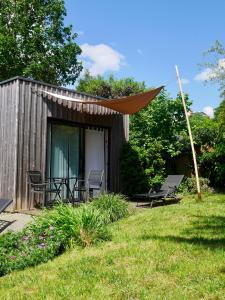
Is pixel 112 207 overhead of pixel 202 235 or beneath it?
overhead

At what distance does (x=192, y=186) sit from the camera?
16.3 meters

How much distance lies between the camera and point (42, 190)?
1133cm

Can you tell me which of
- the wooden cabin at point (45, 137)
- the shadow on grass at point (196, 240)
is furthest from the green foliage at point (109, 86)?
the shadow on grass at point (196, 240)

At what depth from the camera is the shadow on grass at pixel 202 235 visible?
669 centimetres

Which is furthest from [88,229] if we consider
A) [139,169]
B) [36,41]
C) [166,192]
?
[36,41]

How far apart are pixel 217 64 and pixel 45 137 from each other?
8.78 metres

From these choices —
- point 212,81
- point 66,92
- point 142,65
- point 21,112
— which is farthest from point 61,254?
point 212,81

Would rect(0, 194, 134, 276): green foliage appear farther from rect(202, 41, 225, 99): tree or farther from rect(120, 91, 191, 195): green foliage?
rect(202, 41, 225, 99): tree

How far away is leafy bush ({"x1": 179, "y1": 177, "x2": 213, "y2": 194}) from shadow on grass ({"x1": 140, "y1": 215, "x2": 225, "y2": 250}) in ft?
24.4

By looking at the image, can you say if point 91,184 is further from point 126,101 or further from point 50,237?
point 50,237

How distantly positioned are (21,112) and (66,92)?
2.07 m

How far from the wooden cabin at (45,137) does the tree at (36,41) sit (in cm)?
1757

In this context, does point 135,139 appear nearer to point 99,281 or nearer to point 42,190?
point 42,190

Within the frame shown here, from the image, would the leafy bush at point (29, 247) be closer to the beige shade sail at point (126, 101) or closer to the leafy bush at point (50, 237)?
the leafy bush at point (50, 237)
